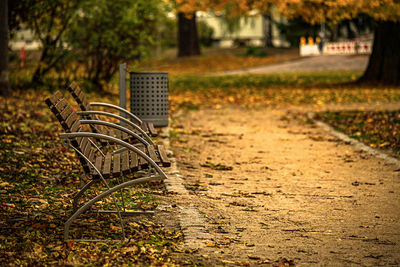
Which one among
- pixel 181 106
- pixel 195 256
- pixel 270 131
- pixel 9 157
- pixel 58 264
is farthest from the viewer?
pixel 181 106

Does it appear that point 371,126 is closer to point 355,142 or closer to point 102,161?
point 355,142

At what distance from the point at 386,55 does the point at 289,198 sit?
686 inches

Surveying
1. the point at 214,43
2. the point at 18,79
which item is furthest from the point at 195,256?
the point at 214,43

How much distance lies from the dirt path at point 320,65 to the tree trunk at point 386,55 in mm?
11284

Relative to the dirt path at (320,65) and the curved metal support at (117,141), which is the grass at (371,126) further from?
the dirt path at (320,65)

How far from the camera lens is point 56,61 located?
15938mm

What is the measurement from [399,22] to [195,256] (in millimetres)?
19713

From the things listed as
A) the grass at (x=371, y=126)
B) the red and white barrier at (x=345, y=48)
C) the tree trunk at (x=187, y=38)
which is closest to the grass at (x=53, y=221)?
the grass at (x=371, y=126)

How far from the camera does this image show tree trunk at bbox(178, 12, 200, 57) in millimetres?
44406

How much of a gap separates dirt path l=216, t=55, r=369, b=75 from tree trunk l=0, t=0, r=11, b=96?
22.8 metres

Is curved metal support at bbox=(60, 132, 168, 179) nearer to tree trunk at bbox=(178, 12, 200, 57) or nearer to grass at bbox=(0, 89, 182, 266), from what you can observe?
grass at bbox=(0, 89, 182, 266)

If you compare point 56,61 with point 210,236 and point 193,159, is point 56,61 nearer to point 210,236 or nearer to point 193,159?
point 193,159

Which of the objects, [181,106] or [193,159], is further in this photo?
[181,106]

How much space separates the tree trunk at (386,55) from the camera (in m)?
22.9
